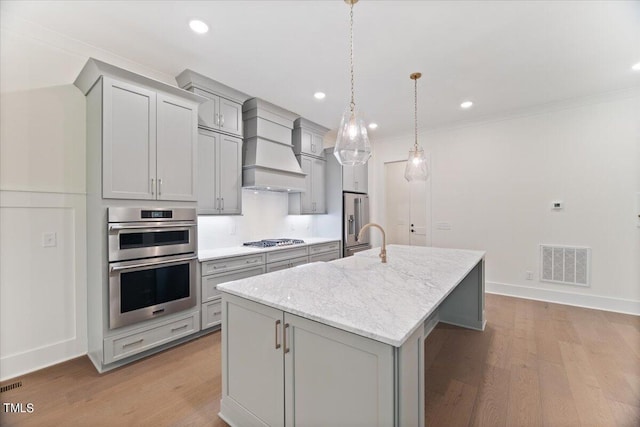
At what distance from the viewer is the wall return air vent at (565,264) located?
3594mm

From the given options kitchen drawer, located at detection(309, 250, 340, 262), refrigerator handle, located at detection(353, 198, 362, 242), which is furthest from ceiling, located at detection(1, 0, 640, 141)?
kitchen drawer, located at detection(309, 250, 340, 262)

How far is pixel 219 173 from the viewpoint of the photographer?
3.17 metres

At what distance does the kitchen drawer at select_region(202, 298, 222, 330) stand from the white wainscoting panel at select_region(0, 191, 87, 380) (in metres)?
1.01

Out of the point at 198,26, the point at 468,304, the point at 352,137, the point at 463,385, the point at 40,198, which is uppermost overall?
the point at 198,26

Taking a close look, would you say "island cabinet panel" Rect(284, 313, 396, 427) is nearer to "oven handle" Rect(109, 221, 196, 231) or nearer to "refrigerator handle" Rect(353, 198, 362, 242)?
"oven handle" Rect(109, 221, 196, 231)

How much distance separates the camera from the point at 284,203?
4.46 m

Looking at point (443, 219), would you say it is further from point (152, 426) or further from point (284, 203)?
point (152, 426)

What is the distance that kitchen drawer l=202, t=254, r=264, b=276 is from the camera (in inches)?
111

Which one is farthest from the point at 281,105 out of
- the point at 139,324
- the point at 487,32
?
the point at 139,324

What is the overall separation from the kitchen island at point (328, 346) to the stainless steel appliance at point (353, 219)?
277 centimetres

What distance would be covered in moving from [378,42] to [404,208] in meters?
3.44

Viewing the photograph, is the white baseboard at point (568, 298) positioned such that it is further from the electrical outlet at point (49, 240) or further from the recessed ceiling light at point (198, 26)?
the electrical outlet at point (49, 240)

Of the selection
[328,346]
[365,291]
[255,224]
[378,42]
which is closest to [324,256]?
[255,224]

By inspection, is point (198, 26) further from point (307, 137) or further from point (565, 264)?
point (565, 264)
